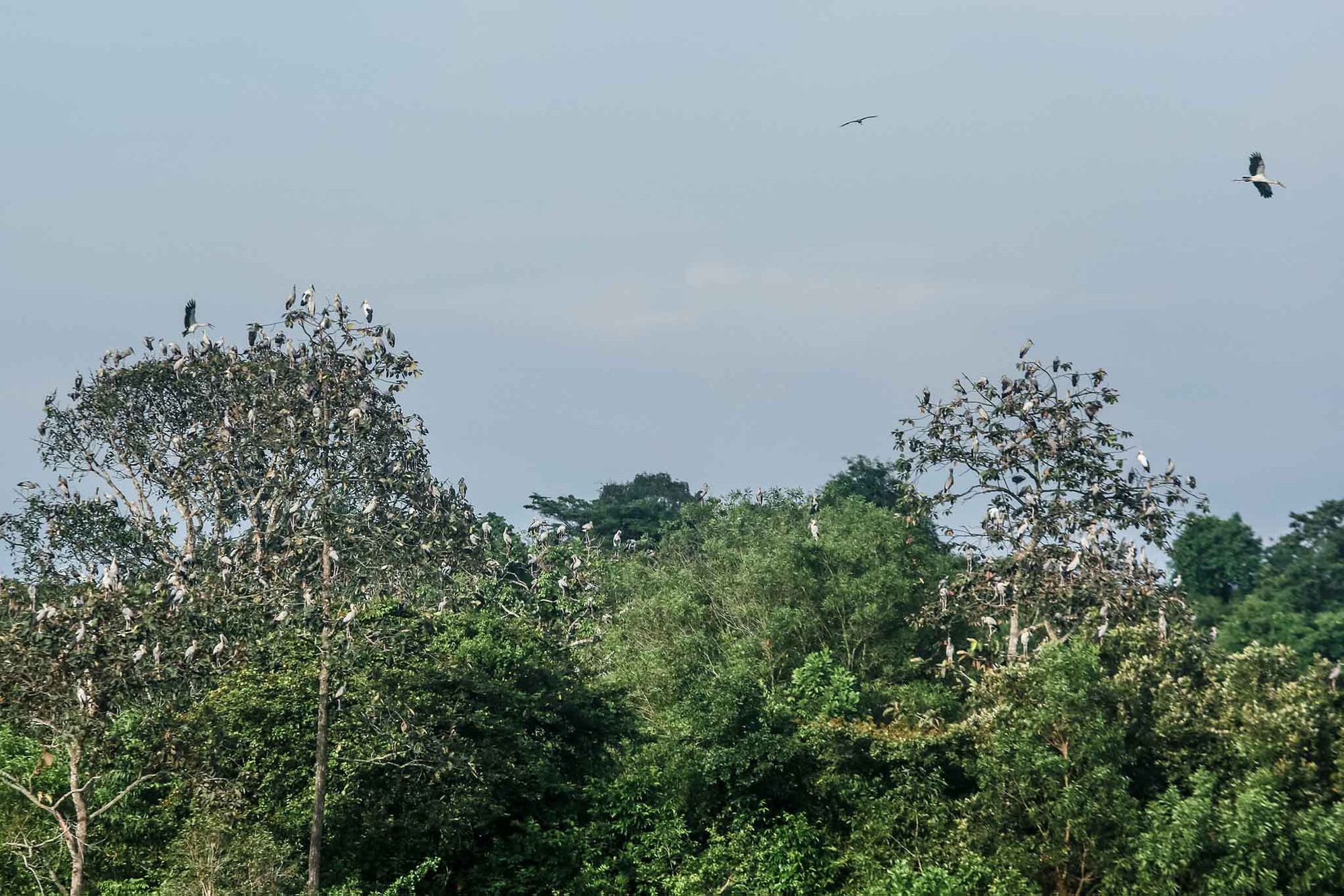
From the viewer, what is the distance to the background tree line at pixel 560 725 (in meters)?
21.6

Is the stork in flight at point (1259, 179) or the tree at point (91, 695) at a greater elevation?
the stork in flight at point (1259, 179)

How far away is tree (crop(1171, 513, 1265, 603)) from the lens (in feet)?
188

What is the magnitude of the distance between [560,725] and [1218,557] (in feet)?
121

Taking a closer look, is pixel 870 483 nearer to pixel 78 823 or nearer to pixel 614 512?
pixel 614 512

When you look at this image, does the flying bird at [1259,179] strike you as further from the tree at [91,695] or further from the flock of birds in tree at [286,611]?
the tree at [91,695]

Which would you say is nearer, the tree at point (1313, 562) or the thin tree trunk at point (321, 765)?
the thin tree trunk at point (321, 765)

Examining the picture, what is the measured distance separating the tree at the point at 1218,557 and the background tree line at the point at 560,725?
1076 inches

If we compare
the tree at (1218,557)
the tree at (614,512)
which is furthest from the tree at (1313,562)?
the tree at (614,512)

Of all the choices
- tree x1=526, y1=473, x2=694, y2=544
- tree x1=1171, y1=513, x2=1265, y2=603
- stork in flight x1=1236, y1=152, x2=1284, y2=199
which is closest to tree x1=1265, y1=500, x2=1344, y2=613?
tree x1=1171, y1=513, x2=1265, y2=603

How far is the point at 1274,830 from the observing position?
2144cm

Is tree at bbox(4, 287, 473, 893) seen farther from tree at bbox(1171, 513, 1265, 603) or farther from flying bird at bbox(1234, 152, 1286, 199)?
tree at bbox(1171, 513, 1265, 603)

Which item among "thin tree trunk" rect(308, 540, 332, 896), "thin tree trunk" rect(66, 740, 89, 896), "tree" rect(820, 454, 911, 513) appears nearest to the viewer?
"thin tree trunk" rect(66, 740, 89, 896)

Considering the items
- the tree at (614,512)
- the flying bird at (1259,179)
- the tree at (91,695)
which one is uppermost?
the tree at (614,512)

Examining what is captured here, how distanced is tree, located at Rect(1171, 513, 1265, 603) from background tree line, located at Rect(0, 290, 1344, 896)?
Result: 2733 cm
